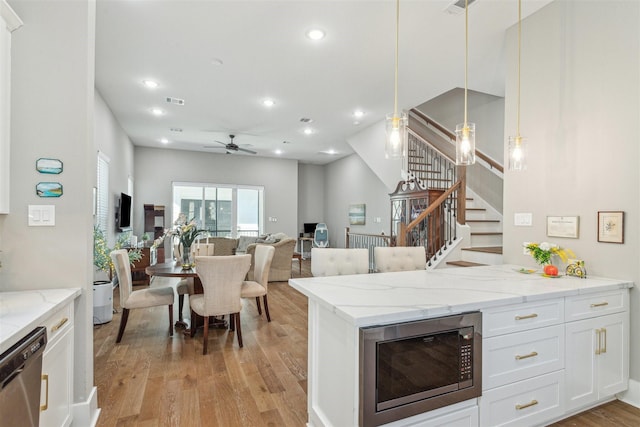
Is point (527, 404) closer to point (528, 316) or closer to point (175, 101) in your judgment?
point (528, 316)

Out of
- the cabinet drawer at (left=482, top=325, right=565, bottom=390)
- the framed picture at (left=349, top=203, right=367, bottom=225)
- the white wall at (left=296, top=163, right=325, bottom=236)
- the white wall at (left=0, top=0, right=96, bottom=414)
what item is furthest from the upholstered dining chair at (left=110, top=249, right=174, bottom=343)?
the white wall at (left=296, top=163, right=325, bottom=236)

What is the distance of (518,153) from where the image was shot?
2.55m

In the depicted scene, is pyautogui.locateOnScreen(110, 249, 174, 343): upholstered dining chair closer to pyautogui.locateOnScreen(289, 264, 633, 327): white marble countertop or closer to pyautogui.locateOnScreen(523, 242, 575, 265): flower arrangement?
pyautogui.locateOnScreen(289, 264, 633, 327): white marble countertop

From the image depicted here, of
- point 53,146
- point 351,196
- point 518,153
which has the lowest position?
point 53,146

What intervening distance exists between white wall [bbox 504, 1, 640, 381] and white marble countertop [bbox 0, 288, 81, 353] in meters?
3.43

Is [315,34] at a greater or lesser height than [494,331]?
greater

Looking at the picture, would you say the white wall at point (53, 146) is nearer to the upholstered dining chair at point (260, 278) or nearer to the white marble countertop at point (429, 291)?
the white marble countertop at point (429, 291)

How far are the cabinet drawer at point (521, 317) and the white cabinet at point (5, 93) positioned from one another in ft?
8.80

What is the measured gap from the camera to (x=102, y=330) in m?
3.76

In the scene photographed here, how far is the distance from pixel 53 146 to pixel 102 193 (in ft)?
12.0

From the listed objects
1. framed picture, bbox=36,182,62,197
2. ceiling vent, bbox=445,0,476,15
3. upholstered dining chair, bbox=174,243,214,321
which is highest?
ceiling vent, bbox=445,0,476,15

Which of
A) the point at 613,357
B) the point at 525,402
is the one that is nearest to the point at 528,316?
the point at 525,402

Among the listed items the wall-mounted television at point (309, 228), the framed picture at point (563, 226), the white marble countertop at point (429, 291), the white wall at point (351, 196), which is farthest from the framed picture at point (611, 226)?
the wall-mounted television at point (309, 228)

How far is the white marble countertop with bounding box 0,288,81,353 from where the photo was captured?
1.25m
